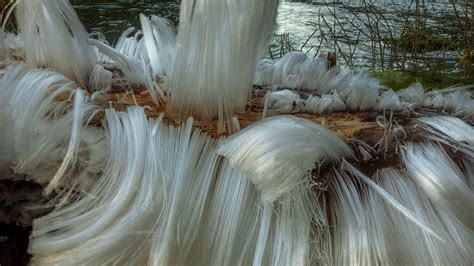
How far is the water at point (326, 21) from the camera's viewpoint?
2924 mm

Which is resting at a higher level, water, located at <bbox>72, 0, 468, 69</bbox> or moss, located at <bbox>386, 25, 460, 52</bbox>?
moss, located at <bbox>386, 25, 460, 52</bbox>

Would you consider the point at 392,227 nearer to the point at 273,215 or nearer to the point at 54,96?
the point at 273,215

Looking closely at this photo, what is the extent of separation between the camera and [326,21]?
3.74m

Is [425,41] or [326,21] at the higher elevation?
[425,41]

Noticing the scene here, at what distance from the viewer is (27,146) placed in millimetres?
676

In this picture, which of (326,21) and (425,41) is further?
(326,21)

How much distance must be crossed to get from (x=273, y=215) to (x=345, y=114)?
206 millimetres

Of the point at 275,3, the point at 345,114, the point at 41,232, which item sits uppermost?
the point at 275,3

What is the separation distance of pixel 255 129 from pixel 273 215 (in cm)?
10

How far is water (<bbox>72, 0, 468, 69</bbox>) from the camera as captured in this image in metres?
2.92

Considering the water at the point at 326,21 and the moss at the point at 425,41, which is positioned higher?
the moss at the point at 425,41

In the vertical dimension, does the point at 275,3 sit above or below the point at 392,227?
above

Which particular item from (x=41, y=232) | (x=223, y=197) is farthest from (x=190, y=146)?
(x=41, y=232)

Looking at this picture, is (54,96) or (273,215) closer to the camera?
(273,215)
